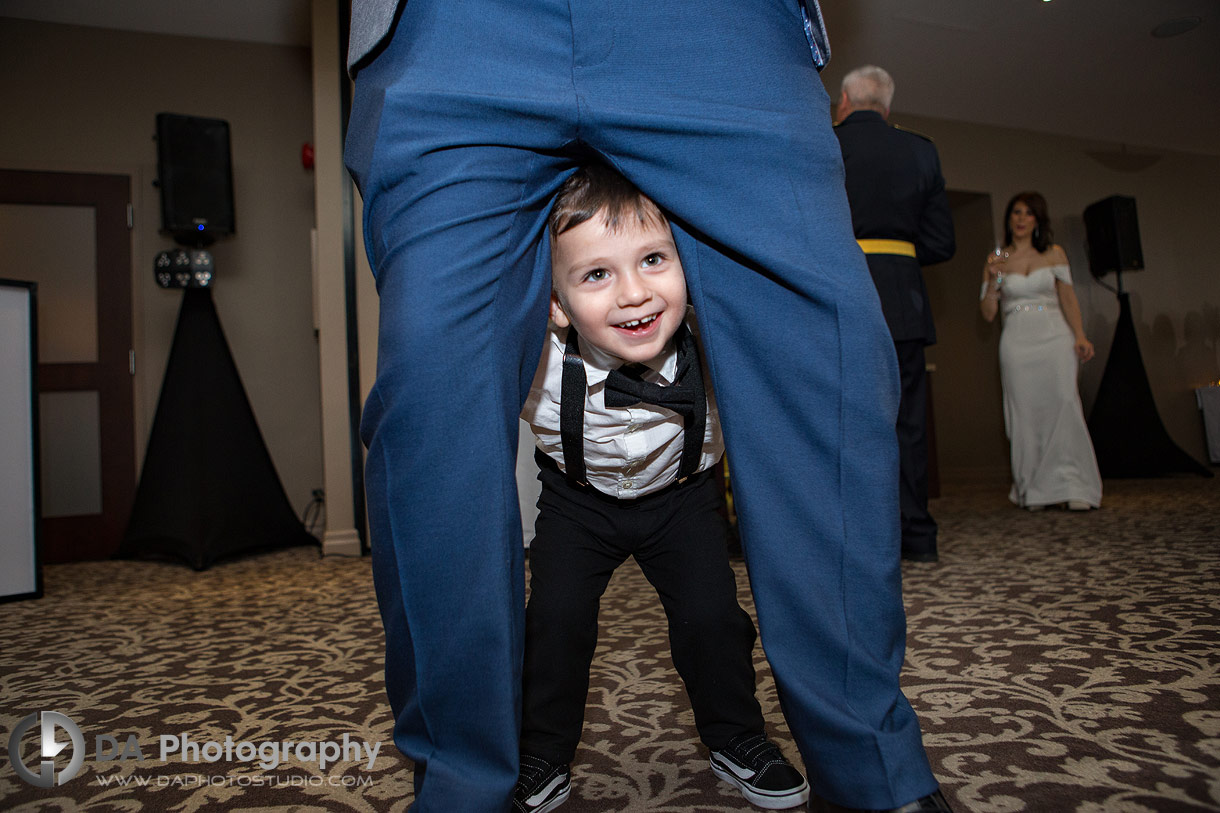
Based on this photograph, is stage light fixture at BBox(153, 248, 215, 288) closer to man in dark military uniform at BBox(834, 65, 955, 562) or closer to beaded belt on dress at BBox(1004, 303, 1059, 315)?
man in dark military uniform at BBox(834, 65, 955, 562)

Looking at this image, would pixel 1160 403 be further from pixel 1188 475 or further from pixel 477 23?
pixel 477 23

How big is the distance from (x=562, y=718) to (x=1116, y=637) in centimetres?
102

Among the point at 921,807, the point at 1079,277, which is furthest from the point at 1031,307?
the point at 921,807

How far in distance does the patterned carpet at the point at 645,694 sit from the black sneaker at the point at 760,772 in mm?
24

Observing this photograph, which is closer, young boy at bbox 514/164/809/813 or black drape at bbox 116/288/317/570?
young boy at bbox 514/164/809/813

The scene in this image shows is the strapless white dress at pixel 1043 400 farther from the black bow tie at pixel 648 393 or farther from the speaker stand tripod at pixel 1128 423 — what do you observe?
the black bow tie at pixel 648 393

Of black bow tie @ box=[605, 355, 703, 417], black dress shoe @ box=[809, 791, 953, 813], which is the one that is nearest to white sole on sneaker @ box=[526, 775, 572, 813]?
black dress shoe @ box=[809, 791, 953, 813]

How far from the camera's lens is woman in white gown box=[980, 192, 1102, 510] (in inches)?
132

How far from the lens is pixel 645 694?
1102 mm

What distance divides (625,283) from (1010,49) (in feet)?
16.6

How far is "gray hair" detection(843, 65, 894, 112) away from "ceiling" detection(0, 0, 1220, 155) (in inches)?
89.7

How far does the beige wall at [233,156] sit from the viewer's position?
143 inches

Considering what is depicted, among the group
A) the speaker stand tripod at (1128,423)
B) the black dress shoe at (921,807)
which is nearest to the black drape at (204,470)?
the black dress shoe at (921,807)

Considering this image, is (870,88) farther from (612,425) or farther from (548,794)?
(548,794)
